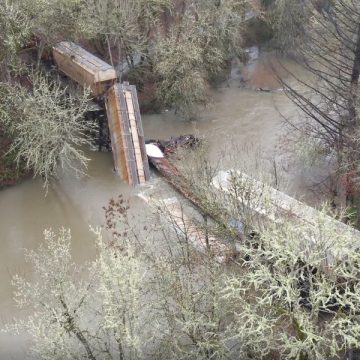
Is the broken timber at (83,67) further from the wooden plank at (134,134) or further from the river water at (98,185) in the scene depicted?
the river water at (98,185)

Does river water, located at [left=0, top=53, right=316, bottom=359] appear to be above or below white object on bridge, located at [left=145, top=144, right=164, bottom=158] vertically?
below

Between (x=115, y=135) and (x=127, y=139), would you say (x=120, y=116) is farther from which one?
(x=127, y=139)

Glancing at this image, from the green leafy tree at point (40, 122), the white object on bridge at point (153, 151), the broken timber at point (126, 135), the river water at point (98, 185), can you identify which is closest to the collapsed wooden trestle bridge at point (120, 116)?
the broken timber at point (126, 135)

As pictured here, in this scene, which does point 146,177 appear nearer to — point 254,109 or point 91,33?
point 91,33

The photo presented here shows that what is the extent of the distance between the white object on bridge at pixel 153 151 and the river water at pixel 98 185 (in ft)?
6.76

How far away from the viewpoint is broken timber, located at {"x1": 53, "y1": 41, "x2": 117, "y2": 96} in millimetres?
25203

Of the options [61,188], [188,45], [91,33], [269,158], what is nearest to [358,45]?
[269,158]

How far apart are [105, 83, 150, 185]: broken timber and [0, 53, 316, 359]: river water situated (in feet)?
2.45

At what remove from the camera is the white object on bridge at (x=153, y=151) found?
25.9m

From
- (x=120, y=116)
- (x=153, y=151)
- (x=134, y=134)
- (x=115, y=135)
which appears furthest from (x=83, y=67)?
(x=153, y=151)

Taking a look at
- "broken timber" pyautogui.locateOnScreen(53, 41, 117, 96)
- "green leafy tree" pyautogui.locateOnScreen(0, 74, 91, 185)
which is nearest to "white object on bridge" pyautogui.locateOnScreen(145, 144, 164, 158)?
"broken timber" pyautogui.locateOnScreen(53, 41, 117, 96)

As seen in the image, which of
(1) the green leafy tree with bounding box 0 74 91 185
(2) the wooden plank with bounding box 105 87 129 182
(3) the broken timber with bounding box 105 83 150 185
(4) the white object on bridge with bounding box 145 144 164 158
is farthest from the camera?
(4) the white object on bridge with bounding box 145 144 164 158

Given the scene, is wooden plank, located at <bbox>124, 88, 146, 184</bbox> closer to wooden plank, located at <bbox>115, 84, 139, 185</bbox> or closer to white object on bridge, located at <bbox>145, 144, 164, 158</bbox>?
wooden plank, located at <bbox>115, 84, 139, 185</bbox>

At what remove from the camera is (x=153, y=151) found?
26.1 metres
